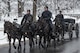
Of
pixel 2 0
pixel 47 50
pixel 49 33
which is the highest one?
pixel 2 0

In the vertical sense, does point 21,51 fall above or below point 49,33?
below

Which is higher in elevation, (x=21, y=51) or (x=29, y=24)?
(x=29, y=24)

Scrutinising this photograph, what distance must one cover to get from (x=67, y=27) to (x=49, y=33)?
166 inches

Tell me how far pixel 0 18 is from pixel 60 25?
686 inches

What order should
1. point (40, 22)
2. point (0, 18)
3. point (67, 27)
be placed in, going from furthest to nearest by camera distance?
1. point (0, 18)
2. point (67, 27)
3. point (40, 22)

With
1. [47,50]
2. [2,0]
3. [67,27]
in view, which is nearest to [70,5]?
[2,0]

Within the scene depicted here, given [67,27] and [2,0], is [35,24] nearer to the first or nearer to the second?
[67,27]

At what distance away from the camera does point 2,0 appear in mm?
34719

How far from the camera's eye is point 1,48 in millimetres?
16016

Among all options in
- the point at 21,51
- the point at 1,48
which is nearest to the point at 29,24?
the point at 21,51

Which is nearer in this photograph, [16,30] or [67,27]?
[16,30]

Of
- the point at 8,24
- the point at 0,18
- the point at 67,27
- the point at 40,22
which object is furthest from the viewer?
the point at 0,18

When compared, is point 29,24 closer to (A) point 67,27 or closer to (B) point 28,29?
(B) point 28,29

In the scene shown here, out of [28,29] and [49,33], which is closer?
[28,29]
